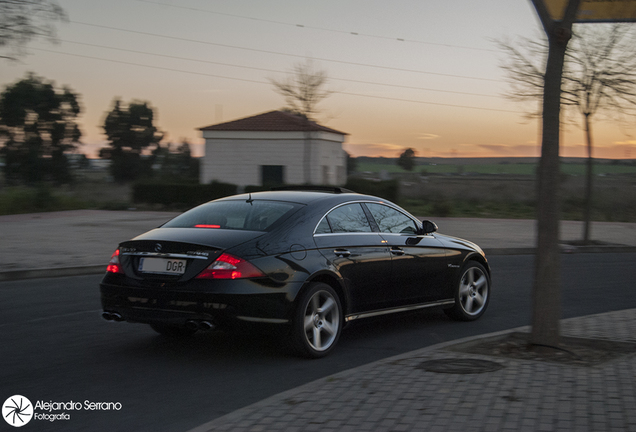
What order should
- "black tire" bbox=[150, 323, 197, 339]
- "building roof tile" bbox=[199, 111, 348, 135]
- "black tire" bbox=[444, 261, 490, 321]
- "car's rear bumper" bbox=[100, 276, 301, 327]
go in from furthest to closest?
1. "building roof tile" bbox=[199, 111, 348, 135]
2. "black tire" bbox=[444, 261, 490, 321]
3. "black tire" bbox=[150, 323, 197, 339]
4. "car's rear bumper" bbox=[100, 276, 301, 327]

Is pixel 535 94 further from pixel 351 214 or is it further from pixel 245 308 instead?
pixel 245 308

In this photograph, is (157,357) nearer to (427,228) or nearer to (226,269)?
(226,269)

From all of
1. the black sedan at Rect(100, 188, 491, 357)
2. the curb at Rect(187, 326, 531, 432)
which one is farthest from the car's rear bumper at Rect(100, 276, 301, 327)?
the curb at Rect(187, 326, 531, 432)

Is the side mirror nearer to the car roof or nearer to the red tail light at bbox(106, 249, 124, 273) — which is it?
the car roof

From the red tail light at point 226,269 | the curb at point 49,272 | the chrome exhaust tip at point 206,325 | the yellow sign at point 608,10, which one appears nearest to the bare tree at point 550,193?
the yellow sign at point 608,10

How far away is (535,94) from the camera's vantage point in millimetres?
19688

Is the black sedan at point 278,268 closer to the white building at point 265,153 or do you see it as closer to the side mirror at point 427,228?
the side mirror at point 427,228

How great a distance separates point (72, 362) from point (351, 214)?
2.99m

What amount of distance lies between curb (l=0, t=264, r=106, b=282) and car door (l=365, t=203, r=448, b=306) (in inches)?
269

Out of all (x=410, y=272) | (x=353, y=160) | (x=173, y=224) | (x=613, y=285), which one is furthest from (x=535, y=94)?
(x=353, y=160)

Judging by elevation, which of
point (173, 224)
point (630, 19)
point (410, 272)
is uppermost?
point (630, 19)

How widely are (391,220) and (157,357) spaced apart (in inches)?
114

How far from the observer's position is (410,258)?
733 cm

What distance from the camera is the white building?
126ft
